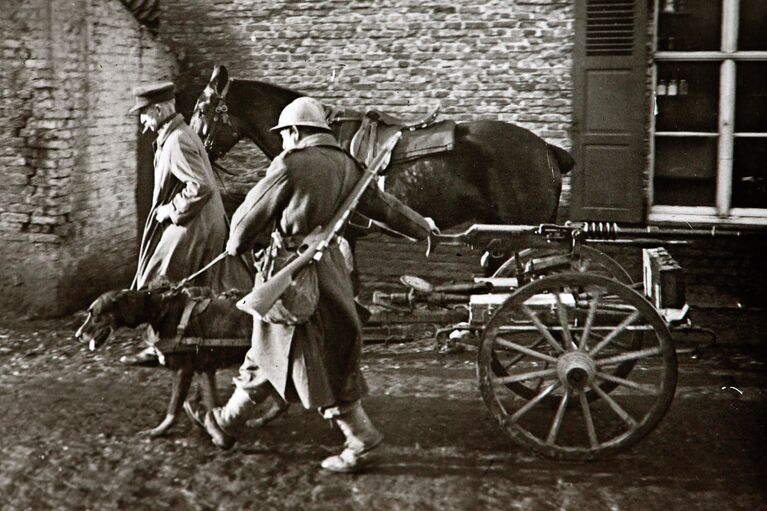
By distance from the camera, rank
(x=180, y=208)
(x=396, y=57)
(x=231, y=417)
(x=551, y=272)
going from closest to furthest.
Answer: (x=231, y=417) < (x=551, y=272) < (x=180, y=208) < (x=396, y=57)

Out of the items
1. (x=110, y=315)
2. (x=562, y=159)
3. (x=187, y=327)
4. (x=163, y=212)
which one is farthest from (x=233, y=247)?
(x=562, y=159)

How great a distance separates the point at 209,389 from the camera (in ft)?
18.3

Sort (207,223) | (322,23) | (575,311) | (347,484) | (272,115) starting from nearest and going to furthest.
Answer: (347,484)
(575,311)
(207,223)
(272,115)
(322,23)

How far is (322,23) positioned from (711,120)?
12.3ft

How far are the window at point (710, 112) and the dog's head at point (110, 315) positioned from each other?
5.34m

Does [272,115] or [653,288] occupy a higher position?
[272,115]

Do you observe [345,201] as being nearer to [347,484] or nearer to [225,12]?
[347,484]

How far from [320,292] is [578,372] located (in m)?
1.36

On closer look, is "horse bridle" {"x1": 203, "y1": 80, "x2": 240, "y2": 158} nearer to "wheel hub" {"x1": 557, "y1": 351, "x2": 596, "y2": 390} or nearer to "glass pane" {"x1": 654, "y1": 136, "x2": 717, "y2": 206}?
"glass pane" {"x1": 654, "y1": 136, "x2": 717, "y2": 206}

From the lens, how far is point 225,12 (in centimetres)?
978

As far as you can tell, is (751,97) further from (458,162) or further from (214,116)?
(214,116)

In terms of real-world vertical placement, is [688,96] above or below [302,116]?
above

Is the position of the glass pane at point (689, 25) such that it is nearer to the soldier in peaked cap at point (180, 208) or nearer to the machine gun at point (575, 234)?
the machine gun at point (575, 234)

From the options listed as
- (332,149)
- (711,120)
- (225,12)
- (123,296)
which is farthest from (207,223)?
(711,120)
